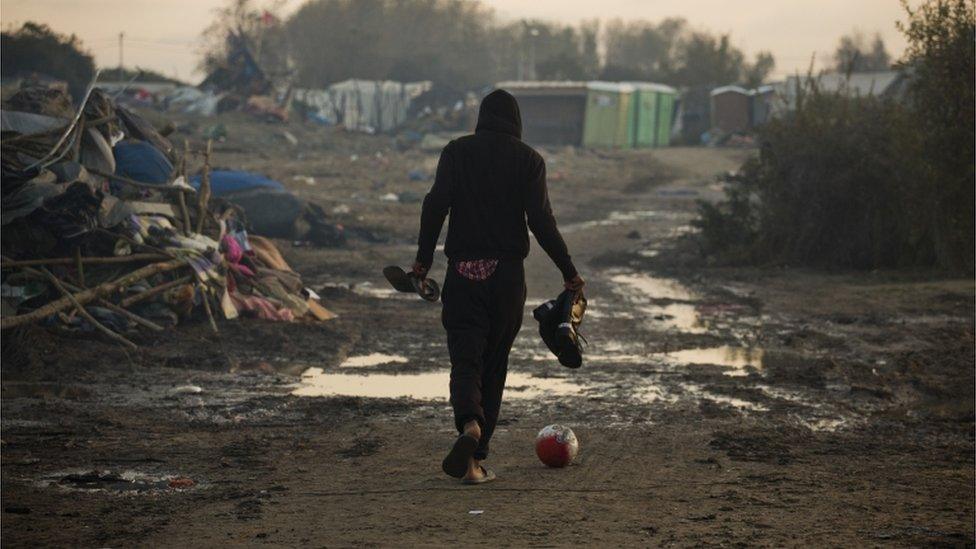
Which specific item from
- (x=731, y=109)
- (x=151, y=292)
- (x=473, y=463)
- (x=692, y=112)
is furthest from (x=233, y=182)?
(x=692, y=112)

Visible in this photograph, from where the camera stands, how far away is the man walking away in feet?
23.1

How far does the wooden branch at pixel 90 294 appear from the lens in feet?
36.1

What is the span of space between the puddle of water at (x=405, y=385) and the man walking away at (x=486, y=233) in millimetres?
2748

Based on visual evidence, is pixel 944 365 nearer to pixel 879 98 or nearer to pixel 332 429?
pixel 332 429

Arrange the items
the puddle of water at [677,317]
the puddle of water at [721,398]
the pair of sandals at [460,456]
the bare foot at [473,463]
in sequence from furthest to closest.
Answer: the puddle of water at [677,317] < the puddle of water at [721,398] < the bare foot at [473,463] < the pair of sandals at [460,456]

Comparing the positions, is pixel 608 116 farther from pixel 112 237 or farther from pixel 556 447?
A: pixel 556 447

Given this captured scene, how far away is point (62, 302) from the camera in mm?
11391

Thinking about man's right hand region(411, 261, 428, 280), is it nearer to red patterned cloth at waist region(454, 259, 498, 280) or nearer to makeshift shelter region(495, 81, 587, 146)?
red patterned cloth at waist region(454, 259, 498, 280)

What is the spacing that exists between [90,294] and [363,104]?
166 feet

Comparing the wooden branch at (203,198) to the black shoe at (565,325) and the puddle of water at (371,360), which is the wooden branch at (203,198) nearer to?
the puddle of water at (371,360)

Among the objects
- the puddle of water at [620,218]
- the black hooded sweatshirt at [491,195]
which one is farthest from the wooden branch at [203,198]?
the puddle of water at [620,218]

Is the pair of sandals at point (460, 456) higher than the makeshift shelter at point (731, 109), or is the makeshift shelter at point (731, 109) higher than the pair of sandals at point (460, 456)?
the makeshift shelter at point (731, 109)

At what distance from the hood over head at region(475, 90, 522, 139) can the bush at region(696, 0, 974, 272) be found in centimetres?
1129

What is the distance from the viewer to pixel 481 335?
705 centimetres
